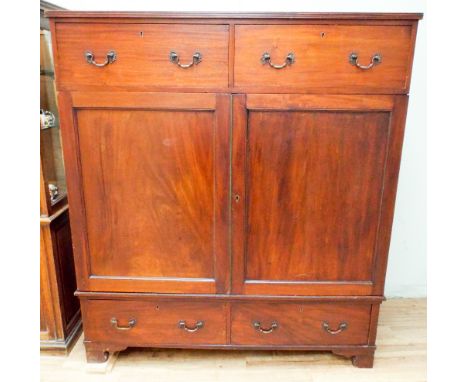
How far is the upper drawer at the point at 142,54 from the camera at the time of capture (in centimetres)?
125

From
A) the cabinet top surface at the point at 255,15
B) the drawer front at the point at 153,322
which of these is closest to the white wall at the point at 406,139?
the cabinet top surface at the point at 255,15

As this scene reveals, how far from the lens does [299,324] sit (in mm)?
1539

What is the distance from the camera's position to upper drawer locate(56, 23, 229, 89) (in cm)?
125

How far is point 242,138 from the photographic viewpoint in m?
1.34

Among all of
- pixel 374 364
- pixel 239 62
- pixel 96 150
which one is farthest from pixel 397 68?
pixel 374 364

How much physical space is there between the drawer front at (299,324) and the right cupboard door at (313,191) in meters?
0.08

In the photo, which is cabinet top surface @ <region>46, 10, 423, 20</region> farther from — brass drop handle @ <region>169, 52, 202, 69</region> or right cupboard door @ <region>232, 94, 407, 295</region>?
right cupboard door @ <region>232, 94, 407, 295</region>

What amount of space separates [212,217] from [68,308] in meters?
0.82

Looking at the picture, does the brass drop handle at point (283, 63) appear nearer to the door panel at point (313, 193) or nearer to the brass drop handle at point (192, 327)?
the door panel at point (313, 193)

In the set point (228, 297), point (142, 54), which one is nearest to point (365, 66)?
point (142, 54)

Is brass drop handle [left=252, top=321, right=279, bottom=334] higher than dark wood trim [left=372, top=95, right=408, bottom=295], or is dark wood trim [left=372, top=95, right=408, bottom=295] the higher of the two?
dark wood trim [left=372, top=95, right=408, bottom=295]

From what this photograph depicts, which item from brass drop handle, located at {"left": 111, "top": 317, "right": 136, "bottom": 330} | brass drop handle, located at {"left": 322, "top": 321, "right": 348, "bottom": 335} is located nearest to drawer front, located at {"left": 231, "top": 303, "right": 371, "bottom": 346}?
brass drop handle, located at {"left": 322, "top": 321, "right": 348, "bottom": 335}

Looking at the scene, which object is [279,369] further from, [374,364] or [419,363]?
[419,363]

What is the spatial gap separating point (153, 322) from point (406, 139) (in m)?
1.44
